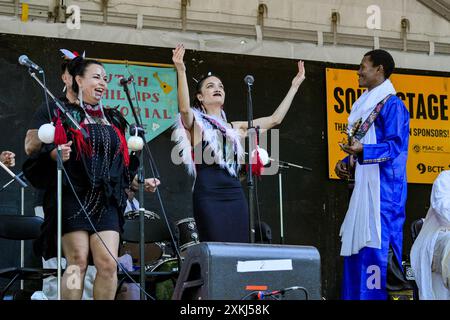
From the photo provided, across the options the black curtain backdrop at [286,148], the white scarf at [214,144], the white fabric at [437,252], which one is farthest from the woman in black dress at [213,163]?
the black curtain backdrop at [286,148]

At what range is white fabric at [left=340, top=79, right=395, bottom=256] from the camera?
249 inches

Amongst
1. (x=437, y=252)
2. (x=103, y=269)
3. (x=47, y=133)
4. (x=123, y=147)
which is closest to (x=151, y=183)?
(x=123, y=147)

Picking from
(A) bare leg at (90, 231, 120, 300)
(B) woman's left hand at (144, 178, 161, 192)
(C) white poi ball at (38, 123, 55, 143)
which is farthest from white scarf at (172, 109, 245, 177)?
(C) white poi ball at (38, 123, 55, 143)

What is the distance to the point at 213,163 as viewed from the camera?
6.07m

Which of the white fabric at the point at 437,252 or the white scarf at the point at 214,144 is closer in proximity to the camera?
the white scarf at the point at 214,144

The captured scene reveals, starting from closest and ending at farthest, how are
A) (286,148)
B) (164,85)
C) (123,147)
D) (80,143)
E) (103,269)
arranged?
(103,269)
(80,143)
(123,147)
(164,85)
(286,148)

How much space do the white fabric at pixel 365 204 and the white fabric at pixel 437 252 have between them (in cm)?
55

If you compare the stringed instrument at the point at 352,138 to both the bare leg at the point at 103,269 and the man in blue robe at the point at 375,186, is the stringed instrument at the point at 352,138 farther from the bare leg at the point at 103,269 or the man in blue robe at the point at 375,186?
the bare leg at the point at 103,269

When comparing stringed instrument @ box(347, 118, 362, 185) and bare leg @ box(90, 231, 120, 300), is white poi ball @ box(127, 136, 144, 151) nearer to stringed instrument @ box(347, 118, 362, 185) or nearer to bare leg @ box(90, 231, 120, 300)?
bare leg @ box(90, 231, 120, 300)

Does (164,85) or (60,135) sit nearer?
(60,135)

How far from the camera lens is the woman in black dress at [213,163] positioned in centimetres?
593

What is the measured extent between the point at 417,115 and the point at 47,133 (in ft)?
16.4

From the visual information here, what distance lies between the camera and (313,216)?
8750 millimetres

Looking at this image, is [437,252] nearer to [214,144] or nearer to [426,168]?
[214,144]
